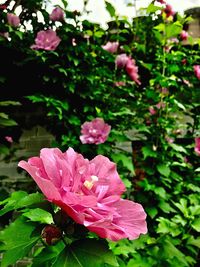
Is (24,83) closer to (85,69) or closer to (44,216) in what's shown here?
(85,69)

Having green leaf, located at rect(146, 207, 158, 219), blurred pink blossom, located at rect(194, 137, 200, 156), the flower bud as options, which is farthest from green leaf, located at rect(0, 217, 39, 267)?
blurred pink blossom, located at rect(194, 137, 200, 156)

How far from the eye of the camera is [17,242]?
0.52 meters

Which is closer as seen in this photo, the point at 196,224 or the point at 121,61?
the point at 196,224

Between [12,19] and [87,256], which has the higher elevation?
[12,19]

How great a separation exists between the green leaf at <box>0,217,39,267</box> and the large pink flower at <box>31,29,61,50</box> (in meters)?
1.86

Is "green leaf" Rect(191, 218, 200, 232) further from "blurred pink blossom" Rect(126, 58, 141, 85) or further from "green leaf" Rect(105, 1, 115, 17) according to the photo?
"green leaf" Rect(105, 1, 115, 17)

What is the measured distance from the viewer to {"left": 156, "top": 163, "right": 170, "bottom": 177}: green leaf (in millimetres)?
2240

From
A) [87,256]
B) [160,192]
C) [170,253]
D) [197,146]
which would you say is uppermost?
[87,256]

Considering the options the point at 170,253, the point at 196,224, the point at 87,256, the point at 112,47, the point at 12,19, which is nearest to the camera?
the point at 87,256

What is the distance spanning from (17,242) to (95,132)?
1592 mm

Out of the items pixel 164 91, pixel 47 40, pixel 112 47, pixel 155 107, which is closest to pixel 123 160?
pixel 155 107

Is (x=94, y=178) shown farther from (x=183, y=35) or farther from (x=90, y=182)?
(x=183, y=35)

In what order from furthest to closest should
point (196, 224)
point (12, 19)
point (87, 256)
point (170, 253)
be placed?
1. point (12, 19)
2. point (196, 224)
3. point (170, 253)
4. point (87, 256)

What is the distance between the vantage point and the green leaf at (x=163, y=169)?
2.24 meters
